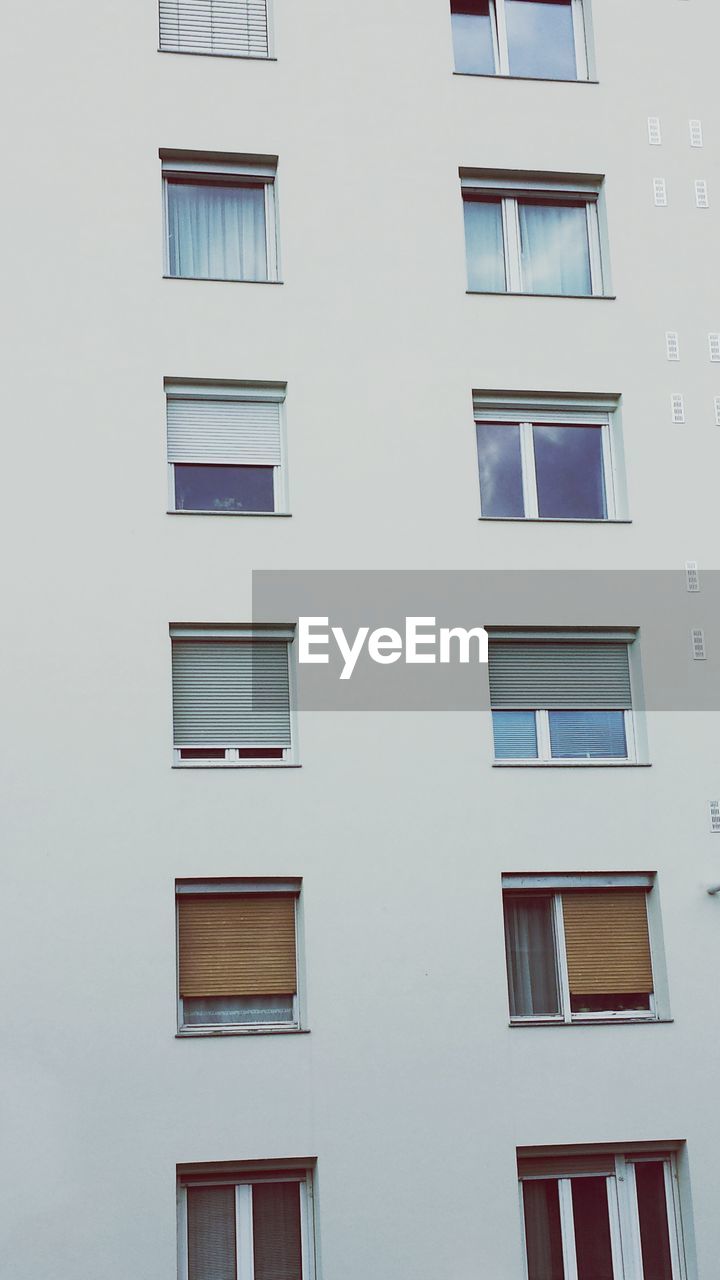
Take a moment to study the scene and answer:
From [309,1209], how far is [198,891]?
10.3 feet

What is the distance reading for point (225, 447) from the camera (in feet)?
56.7

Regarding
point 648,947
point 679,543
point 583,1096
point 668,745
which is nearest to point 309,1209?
point 583,1096

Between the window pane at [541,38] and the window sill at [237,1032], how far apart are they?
36.8 feet

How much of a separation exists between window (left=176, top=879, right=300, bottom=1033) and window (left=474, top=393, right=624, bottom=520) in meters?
4.90

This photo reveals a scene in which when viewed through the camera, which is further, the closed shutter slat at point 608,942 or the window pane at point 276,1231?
the closed shutter slat at point 608,942

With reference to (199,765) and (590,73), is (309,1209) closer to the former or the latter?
(199,765)

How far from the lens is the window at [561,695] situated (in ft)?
56.0

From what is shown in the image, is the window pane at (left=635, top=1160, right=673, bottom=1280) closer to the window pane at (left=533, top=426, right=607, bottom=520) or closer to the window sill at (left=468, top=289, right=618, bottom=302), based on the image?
the window pane at (left=533, top=426, right=607, bottom=520)

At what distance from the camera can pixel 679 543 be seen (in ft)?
57.6

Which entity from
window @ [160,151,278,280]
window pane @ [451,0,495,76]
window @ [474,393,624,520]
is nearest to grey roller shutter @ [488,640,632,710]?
window @ [474,393,624,520]

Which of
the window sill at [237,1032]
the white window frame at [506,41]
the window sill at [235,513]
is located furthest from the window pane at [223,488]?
the white window frame at [506,41]

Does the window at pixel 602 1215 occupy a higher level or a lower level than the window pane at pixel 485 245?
lower

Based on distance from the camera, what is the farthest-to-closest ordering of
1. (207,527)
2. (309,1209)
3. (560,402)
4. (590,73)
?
(590,73) → (560,402) → (207,527) → (309,1209)
